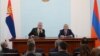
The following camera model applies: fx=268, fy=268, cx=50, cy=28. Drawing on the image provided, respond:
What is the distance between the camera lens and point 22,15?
11.5 metres

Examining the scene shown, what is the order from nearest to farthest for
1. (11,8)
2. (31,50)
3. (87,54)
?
(87,54)
(31,50)
(11,8)

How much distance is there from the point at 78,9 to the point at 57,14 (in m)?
0.94

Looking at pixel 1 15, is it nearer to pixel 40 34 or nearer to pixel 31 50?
pixel 40 34

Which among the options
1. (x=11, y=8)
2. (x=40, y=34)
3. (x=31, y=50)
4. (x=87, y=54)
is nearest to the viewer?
(x=87, y=54)

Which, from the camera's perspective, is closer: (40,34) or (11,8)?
(40,34)

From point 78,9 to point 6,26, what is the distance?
3207 millimetres

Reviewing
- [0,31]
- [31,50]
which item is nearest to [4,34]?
[0,31]

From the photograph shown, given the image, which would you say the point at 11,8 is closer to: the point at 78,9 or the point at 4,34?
the point at 4,34

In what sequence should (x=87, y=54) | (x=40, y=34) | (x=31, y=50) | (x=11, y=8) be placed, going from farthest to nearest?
1. (x=11, y=8)
2. (x=40, y=34)
3. (x=31, y=50)
4. (x=87, y=54)

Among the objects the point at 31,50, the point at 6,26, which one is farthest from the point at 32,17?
the point at 31,50

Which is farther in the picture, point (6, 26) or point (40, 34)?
point (6, 26)

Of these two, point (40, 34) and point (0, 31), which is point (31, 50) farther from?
point (0, 31)

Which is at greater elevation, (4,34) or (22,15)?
(22,15)

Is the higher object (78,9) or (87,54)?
(78,9)
